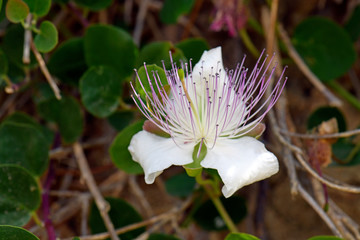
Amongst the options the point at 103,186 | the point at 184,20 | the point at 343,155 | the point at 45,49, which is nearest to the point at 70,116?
the point at 45,49

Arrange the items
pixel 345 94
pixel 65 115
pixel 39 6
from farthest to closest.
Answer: pixel 345 94, pixel 65 115, pixel 39 6

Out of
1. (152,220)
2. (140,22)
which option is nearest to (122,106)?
(152,220)

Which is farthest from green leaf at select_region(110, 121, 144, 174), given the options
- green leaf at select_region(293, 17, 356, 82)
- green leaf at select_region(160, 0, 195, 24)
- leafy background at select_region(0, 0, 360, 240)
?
green leaf at select_region(293, 17, 356, 82)

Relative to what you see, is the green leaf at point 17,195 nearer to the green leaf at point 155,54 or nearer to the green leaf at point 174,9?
the green leaf at point 155,54

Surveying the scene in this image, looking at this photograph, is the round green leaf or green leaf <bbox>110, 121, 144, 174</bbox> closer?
green leaf <bbox>110, 121, 144, 174</bbox>

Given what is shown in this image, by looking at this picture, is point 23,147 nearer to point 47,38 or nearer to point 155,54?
point 47,38

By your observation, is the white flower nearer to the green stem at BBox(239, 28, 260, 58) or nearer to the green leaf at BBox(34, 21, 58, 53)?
the green leaf at BBox(34, 21, 58, 53)

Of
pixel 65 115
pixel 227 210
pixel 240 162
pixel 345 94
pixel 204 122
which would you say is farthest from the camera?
pixel 345 94

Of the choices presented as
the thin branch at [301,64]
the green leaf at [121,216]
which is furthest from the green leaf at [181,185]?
the thin branch at [301,64]
